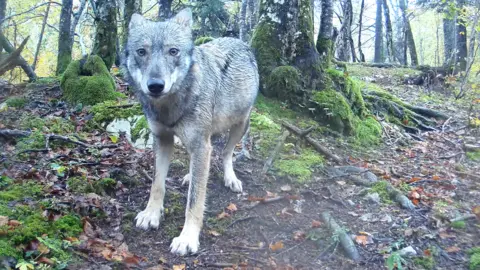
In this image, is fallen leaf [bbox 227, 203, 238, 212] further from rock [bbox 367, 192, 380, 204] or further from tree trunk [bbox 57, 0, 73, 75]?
tree trunk [bbox 57, 0, 73, 75]

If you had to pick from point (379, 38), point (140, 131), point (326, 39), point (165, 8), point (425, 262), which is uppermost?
point (165, 8)

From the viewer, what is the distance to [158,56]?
3.94 m

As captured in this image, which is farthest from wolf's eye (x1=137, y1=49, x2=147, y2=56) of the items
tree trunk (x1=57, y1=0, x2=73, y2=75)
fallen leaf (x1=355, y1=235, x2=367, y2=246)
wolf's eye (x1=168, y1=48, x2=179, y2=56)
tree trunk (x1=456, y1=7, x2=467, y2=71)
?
tree trunk (x1=456, y1=7, x2=467, y2=71)

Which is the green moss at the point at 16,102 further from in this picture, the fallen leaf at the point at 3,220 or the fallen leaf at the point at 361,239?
the fallen leaf at the point at 361,239

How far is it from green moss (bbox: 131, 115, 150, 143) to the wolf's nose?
296 centimetres

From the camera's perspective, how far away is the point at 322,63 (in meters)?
8.36

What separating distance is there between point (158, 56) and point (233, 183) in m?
2.22

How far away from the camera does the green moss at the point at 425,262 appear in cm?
395

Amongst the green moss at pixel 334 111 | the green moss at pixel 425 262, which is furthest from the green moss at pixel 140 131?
the green moss at pixel 425 262

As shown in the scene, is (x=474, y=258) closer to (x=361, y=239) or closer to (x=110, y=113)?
(x=361, y=239)

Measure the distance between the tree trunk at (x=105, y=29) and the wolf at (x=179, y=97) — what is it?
4.97 meters

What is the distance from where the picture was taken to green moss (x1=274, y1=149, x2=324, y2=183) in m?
5.89

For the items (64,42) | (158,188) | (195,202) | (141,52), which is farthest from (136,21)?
(64,42)

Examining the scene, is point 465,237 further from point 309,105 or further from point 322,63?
point 322,63
